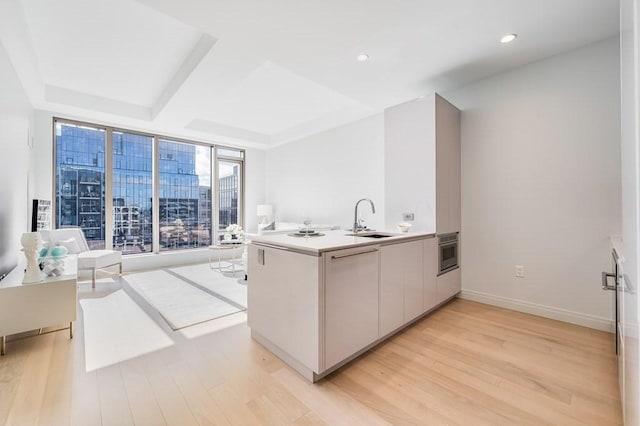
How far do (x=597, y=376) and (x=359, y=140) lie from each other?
13.1ft

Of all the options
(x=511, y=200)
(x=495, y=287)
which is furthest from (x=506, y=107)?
(x=495, y=287)

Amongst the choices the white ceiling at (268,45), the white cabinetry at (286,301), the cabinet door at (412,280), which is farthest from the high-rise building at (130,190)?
the cabinet door at (412,280)

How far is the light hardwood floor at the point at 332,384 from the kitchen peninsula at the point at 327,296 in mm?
142

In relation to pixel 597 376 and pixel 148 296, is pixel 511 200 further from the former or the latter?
pixel 148 296

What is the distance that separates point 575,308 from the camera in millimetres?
2525

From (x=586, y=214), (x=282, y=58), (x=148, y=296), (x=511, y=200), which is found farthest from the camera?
(x=148, y=296)

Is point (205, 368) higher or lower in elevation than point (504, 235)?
lower

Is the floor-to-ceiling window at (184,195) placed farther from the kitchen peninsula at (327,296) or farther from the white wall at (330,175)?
the kitchen peninsula at (327,296)

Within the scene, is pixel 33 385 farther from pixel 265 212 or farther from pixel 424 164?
pixel 265 212

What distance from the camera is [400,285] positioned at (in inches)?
89.7

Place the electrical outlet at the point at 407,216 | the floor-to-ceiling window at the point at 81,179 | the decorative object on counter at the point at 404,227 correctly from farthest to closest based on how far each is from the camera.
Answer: the floor-to-ceiling window at the point at 81,179 < the electrical outlet at the point at 407,216 < the decorative object on counter at the point at 404,227

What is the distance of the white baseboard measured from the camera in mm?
2392

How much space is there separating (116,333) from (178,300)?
0.86 meters

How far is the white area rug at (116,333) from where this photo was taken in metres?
1.97
